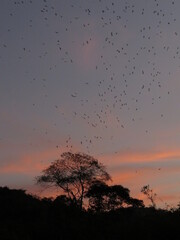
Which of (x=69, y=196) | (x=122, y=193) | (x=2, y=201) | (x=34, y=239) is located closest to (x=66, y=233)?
(x=34, y=239)

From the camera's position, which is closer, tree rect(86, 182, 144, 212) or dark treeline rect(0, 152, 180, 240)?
dark treeline rect(0, 152, 180, 240)

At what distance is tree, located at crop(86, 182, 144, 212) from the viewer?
2635 inches

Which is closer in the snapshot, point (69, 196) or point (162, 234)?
point (162, 234)

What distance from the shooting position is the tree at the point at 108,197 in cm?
6694

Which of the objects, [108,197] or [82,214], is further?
[108,197]

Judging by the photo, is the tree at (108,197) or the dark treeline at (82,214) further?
the tree at (108,197)

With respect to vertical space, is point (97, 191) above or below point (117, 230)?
above

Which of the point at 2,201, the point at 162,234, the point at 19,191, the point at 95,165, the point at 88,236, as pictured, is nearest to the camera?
the point at 162,234

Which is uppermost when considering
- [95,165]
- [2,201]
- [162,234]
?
[95,165]

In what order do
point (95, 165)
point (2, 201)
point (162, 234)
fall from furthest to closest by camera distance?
point (95, 165)
point (2, 201)
point (162, 234)

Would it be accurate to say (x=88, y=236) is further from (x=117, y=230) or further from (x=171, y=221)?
(x=171, y=221)

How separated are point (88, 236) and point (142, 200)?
165 feet

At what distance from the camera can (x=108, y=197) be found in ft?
229

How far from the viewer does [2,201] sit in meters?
59.3
